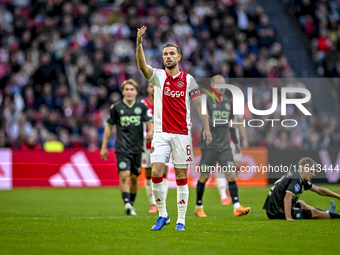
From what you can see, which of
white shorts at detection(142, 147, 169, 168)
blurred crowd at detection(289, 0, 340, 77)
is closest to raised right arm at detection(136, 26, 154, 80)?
white shorts at detection(142, 147, 169, 168)

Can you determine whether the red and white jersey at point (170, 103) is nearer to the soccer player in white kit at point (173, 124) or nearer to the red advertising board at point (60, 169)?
the soccer player in white kit at point (173, 124)

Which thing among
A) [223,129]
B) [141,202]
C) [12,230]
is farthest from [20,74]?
[12,230]

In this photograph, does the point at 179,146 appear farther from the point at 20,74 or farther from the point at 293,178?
the point at 20,74

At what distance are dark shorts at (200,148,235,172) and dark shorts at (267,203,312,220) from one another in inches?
53.2

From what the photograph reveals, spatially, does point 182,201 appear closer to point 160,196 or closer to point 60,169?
point 160,196

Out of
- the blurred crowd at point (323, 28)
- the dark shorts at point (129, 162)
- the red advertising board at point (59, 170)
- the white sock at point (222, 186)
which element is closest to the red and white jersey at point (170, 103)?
the dark shorts at point (129, 162)

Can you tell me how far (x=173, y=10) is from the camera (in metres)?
22.2

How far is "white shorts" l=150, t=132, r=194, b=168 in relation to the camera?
7199 mm

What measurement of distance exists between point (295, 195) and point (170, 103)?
2.69m

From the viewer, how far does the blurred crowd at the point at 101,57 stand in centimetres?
1722

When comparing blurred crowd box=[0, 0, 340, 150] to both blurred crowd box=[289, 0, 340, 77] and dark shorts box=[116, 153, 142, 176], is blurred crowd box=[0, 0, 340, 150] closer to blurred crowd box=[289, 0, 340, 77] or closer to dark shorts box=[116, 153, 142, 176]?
blurred crowd box=[289, 0, 340, 77]

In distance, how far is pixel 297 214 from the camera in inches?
343

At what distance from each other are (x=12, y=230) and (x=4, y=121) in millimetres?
10111

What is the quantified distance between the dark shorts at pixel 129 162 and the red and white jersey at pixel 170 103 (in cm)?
295
